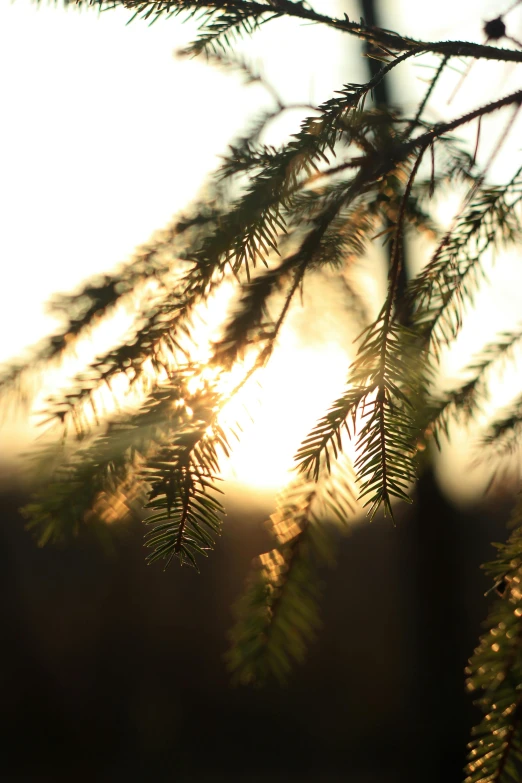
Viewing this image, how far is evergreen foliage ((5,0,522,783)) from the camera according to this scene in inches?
13.6

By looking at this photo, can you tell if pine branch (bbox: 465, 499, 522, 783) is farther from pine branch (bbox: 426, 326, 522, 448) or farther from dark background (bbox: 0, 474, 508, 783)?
dark background (bbox: 0, 474, 508, 783)

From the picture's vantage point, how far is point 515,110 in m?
0.53

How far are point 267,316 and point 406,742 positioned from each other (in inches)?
126

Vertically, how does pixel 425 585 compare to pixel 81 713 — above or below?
below

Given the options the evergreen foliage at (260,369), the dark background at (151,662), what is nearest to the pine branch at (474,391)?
the evergreen foliage at (260,369)

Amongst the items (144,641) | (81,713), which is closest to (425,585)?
(144,641)

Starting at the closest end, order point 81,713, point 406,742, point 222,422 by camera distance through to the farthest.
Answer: point 222,422
point 406,742
point 81,713

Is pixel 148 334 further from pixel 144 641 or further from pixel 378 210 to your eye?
pixel 144 641

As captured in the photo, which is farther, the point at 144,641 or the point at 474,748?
the point at 144,641

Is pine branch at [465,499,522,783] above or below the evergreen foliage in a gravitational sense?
below

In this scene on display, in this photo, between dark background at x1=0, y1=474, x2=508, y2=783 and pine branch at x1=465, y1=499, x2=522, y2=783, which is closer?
pine branch at x1=465, y1=499, x2=522, y2=783

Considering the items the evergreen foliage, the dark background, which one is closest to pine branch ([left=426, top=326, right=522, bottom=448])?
the evergreen foliage

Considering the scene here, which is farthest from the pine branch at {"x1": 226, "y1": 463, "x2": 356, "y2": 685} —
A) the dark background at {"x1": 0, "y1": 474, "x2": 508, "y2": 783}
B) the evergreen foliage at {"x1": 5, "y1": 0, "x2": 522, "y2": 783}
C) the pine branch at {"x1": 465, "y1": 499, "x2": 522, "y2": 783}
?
the dark background at {"x1": 0, "y1": 474, "x2": 508, "y2": 783}

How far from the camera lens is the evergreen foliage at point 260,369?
0.34m
